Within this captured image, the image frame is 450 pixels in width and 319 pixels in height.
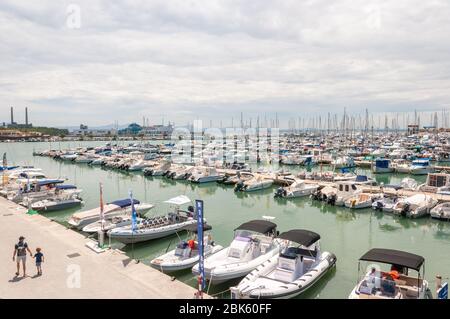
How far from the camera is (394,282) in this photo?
13.6 meters

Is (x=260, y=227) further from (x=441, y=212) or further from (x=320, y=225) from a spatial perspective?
(x=441, y=212)

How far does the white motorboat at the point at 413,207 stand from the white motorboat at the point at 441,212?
2.62ft

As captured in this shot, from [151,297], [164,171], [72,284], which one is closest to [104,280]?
[72,284]

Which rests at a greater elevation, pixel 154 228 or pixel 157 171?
pixel 157 171

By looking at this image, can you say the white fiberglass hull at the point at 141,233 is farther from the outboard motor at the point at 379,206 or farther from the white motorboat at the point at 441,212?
the white motorboat at the point at 441,212

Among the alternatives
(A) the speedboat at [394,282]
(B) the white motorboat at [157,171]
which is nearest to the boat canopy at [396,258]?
(A) the speedboat at [394,282]

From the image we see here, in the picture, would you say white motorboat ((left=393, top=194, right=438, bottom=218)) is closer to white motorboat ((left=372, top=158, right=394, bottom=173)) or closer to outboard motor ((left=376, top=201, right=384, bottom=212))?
outboard motor ((left=376, top=201, right=384, bottom=212))

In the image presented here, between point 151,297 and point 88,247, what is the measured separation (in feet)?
26.3

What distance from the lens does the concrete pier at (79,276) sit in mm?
13797

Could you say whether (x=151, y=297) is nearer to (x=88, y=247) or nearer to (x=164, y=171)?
(x=88, y=247)

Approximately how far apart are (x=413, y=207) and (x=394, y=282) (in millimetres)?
19833

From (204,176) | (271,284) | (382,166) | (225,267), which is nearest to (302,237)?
(271,284)

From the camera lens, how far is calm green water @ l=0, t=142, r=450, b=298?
19.4m

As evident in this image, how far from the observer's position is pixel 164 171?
5909 centimetres
